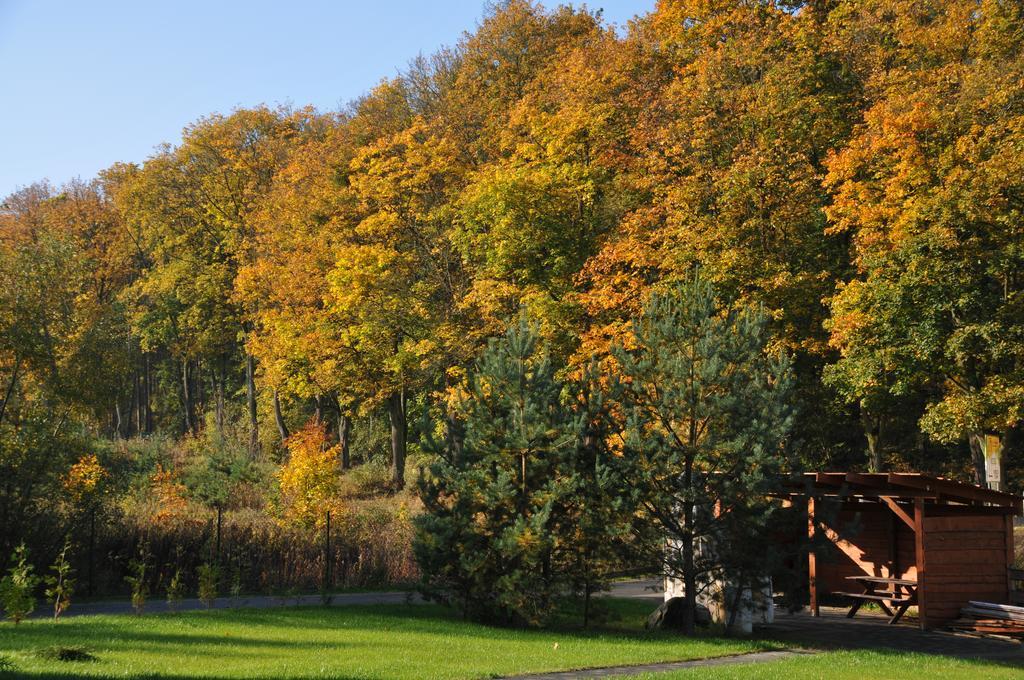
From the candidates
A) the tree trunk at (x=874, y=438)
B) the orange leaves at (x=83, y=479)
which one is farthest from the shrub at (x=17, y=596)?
the tree trunk at (x=874, y=438)

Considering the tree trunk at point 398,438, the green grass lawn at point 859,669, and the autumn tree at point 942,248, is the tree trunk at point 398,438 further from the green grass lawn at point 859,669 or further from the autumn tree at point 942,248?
the green grass lawn at point 859,669

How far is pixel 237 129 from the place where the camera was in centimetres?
5628

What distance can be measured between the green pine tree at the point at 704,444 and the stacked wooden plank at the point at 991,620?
4.99 m

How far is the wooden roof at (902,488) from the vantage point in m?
21.8

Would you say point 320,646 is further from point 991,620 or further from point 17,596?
point 991,620

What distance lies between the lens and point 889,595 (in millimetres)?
24250

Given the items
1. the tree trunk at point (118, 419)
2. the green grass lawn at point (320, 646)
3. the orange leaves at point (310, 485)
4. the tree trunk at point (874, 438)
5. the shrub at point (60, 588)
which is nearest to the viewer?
the green grass lawn at point (320, 646)

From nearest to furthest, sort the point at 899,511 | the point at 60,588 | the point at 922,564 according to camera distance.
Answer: the point at 60,588 < the point at 922,564 < the point at 899,511

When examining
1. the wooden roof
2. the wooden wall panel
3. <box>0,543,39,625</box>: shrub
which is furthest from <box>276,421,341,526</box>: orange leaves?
A: the wooden wall panel

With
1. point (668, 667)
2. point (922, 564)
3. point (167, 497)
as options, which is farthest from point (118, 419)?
point (668, 667)

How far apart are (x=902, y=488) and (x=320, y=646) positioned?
1275 centimetres

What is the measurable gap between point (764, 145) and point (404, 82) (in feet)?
79.0

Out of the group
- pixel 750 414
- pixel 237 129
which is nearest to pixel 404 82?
pixel 237 129

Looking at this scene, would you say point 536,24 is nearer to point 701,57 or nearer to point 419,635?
point 701,57
